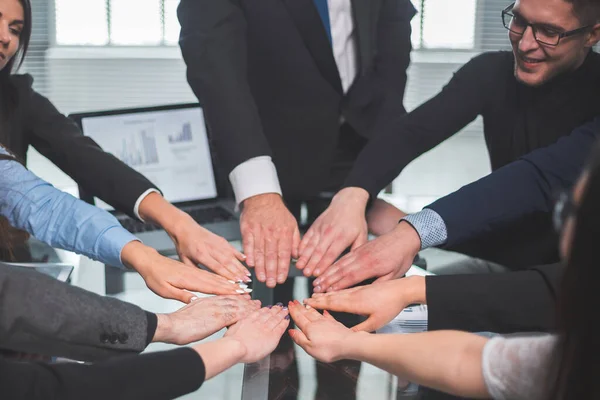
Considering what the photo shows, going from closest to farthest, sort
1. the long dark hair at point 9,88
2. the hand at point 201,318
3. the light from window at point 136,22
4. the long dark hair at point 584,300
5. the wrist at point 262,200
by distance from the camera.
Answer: the long dark hair at point 584,300 → the hand at point 201,318 → the wrist at point 262,200 → the long dark hair at point 9,88 → the light from window at point 136,22

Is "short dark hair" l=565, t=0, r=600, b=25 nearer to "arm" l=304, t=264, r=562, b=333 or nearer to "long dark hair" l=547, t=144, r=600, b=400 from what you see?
"arm" l=304, t=264, r=562, b=333

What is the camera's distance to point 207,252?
1.61 meters

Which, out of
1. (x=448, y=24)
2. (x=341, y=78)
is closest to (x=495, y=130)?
(x=341, y=78)

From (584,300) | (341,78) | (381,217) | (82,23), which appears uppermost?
(584,300)

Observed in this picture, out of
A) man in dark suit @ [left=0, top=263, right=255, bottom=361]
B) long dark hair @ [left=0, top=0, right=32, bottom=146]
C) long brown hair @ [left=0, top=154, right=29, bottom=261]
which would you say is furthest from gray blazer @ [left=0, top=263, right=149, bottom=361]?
long dark hair @ [left=0, top=0, right=32, bottom=146]

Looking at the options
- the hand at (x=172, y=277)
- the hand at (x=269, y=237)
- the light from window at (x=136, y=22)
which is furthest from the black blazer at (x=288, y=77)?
the light from window at (x=136, y=22)

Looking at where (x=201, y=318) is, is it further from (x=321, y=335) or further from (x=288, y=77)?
(x=288, y=77)

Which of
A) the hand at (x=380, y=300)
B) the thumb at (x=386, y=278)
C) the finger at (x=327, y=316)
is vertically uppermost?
the hand at (x=380, y=300)

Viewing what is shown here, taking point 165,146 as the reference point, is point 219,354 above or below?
above

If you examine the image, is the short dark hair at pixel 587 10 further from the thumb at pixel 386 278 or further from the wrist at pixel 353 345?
the wrist at pixel 353 345

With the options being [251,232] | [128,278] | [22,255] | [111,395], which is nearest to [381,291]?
[251,232]

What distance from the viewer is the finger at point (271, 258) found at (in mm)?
1610

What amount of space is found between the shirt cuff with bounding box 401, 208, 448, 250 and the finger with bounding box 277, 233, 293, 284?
0.88 ft

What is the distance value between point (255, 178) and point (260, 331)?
485 mm
